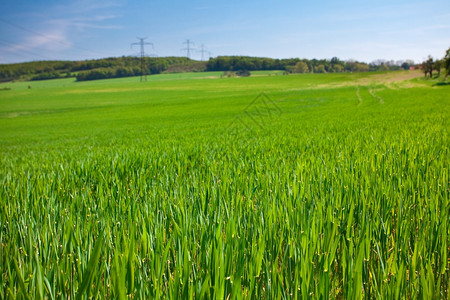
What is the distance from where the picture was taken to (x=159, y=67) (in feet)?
531

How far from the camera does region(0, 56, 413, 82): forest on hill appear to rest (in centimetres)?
14312

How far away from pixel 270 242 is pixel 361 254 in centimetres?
46

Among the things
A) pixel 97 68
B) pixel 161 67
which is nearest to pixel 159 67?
pixel 161 67

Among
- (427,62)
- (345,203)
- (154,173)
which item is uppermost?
(427,62)

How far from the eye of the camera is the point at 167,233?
1862mm

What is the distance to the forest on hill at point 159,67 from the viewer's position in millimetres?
143125

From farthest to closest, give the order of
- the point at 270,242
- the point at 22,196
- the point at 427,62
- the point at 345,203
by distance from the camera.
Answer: the point at 427,62 → the point at 22,196 → the point at 345,203 → the point at 270,242

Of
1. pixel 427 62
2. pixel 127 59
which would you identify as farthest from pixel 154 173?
pixel 127 59

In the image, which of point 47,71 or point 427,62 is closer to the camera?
point 427,62

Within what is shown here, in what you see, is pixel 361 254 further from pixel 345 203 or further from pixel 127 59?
pixel 127 59

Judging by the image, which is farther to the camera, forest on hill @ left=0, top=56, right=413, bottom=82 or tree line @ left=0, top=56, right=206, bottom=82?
tree line @ left=0, top=56, right=206, bottom=82

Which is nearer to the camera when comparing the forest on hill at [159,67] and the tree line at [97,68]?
the forest on hill at [159,67]

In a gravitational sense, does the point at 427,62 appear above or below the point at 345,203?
above

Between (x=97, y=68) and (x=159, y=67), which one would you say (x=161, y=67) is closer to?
(x=159, y=67)
